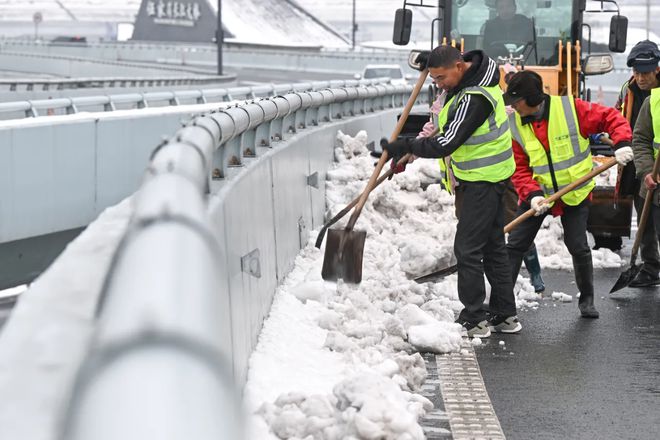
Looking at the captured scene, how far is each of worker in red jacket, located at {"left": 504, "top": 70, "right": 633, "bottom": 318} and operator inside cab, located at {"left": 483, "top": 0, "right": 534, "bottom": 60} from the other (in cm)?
696

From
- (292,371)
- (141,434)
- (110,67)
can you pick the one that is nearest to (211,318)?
(141,434)

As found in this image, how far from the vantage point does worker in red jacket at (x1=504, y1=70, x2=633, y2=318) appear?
374 inches

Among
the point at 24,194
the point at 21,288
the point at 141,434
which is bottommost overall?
the point at 21,288

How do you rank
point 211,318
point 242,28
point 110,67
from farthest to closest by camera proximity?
point 242,28 → point 110,67 → point 211,318

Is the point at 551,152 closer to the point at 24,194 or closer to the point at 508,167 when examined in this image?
the point at 508,167

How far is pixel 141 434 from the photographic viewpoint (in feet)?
6.57

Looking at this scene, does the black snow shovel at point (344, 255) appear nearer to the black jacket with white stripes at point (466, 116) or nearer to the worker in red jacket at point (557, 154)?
the black jacket with white stripes at point (466, 116)

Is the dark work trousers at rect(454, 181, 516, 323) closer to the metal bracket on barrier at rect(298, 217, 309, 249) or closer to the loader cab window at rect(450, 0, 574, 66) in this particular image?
the metal bracket on barrier at rect(298, 217, 309, 249)

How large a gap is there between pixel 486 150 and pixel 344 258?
1.15 meters

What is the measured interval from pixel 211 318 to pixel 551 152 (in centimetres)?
767

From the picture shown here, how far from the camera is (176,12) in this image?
110 meters

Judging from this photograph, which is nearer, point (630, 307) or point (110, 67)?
point (630, 307)

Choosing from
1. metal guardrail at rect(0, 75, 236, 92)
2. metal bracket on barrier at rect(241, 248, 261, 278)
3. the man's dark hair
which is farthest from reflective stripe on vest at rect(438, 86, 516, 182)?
metal guardrail at rect(0, 75, 236, 92)

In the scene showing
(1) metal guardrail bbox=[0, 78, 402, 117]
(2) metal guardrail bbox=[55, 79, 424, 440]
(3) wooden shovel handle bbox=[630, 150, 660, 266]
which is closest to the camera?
(2) metal guardrail bbox=[55, 79, 424, 440]
